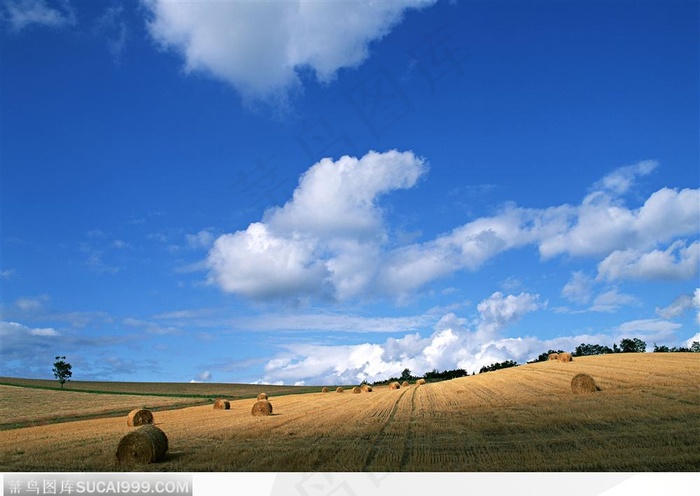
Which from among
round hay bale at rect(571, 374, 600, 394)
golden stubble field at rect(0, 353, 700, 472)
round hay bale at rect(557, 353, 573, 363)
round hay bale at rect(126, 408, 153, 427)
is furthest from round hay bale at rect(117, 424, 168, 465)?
round hay bale at rect(557, 353, 573, 363)

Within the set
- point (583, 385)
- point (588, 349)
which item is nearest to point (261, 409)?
point (583, 385)

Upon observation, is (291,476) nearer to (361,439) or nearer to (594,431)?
(361,439)

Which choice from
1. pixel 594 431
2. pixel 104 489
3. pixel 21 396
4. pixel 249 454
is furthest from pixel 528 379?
pixel 21 396

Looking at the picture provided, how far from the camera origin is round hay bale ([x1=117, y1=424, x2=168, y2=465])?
14.2 m

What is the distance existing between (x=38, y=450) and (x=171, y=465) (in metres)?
6.23

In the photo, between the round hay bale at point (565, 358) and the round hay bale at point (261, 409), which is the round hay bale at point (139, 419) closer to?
the round hay bale at point (261, 409)

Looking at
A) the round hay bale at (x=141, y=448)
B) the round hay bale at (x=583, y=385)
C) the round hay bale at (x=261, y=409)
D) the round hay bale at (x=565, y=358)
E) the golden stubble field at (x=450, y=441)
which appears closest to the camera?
the golden stubble field at (x=450, y=441)

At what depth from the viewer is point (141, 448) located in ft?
47.0

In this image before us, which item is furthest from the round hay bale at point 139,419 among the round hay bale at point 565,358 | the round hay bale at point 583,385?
the round hay bale at point 565,358

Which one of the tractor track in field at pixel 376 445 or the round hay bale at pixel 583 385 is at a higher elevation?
the round hay bale at pixel 583 385

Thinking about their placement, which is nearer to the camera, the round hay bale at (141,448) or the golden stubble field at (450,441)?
the golden stubble field at (450,441)

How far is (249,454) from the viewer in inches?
549

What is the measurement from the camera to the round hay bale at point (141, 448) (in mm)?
14242

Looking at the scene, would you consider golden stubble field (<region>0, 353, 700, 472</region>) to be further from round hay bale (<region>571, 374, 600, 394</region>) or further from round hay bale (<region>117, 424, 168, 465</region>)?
round hay bale (<region>571, 374, 600, 394</region>)
